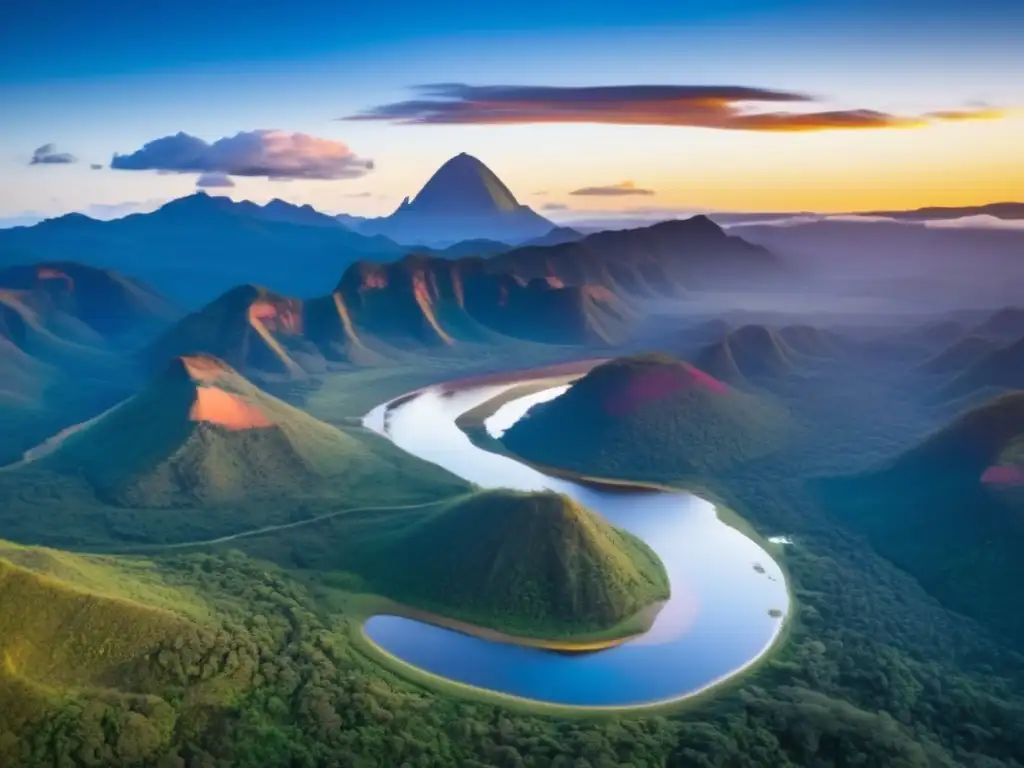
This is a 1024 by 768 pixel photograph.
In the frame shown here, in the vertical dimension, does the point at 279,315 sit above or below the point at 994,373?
below

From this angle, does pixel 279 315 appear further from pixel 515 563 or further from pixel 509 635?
pixel 509 635

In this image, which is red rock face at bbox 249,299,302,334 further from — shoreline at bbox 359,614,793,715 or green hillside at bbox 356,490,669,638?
shoreline at bbox 359,614,793,715

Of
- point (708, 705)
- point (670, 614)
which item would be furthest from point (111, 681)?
point (670, 614)

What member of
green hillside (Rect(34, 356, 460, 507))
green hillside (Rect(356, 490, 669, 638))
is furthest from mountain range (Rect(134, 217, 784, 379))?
green hillside (Rect(356, 490, 669, 638))

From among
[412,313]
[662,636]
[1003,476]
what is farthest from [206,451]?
[412,313]

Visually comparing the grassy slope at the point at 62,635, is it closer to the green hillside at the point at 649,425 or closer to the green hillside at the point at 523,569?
the green hillside at the point at 523,569

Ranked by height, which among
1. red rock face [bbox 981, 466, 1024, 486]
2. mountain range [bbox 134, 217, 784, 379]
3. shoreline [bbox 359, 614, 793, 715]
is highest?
red rock face [bbox 981, 466, 1024, 486]

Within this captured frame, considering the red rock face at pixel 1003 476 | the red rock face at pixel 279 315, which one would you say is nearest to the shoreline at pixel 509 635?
the red rock face at pixel 1003 476
